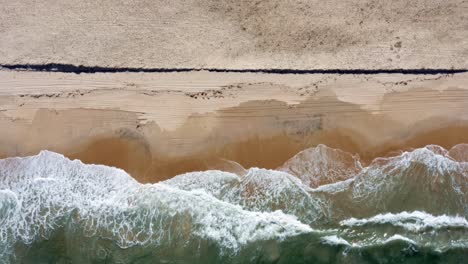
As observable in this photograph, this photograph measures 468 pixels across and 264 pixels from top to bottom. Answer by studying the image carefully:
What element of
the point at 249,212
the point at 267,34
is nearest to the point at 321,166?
the point at 249,212

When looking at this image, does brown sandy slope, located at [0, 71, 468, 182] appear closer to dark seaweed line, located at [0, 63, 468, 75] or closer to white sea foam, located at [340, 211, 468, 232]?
dark seaweed line, located at [0, 63, 468, 75]

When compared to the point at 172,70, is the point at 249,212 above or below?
below

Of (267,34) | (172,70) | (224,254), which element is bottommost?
(224,254)

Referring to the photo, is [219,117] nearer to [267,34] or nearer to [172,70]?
[172,70]

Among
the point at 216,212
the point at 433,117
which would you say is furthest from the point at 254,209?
the point at 433,117

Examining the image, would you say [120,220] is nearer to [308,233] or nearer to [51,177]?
[51,177]

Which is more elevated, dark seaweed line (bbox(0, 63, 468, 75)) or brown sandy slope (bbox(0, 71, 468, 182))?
dark seaweed line (bbox(0, 63, 468, 75))

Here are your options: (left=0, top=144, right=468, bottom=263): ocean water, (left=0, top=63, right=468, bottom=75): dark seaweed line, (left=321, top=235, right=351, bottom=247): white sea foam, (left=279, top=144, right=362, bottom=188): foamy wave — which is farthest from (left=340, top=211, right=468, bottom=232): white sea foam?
(left=0, top=63, right=468, bottom=75): dark seaweed line
